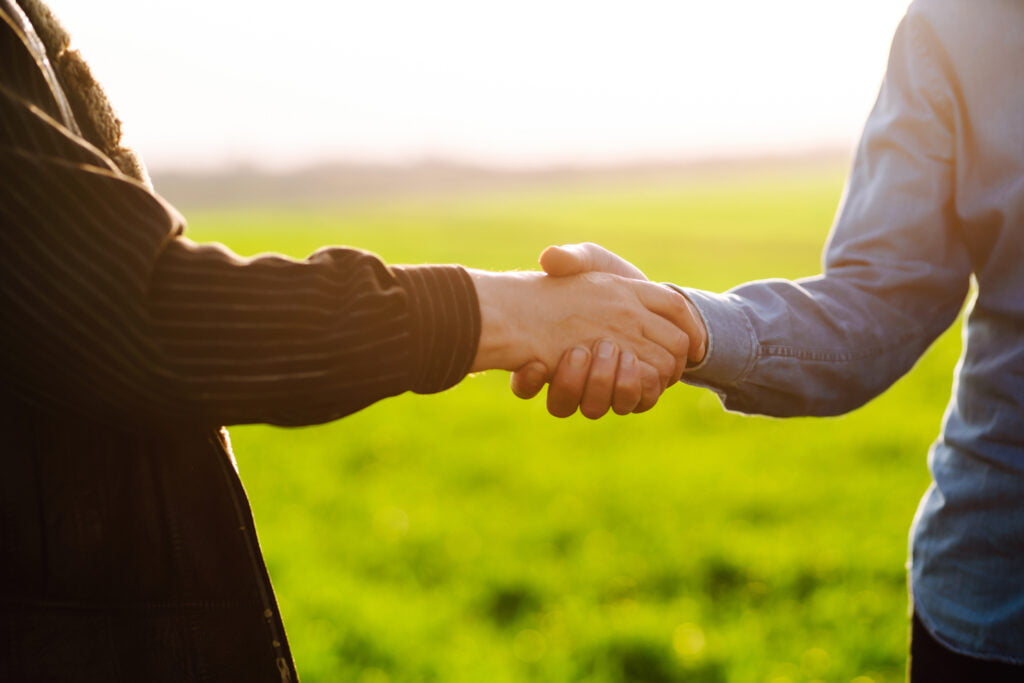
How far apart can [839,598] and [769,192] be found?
47524 millimetres

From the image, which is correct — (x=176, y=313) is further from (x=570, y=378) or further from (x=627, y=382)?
(x=627, y=382)

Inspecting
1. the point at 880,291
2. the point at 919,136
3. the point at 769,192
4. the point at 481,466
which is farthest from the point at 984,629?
the point at 769,192

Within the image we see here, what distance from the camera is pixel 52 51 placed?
1.70 meters

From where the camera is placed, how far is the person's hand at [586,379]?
2.21m

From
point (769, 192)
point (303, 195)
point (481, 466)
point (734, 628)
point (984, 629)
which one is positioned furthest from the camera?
point (303, 195)

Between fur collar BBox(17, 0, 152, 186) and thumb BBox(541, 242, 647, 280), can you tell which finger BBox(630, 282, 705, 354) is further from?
fur collar BBox(17, 0, 152, 186)

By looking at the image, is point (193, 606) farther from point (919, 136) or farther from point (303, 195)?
point (303, 195)

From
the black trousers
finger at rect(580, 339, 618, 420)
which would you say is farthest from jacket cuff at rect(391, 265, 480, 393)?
the black trousers

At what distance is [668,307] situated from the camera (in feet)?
7.78

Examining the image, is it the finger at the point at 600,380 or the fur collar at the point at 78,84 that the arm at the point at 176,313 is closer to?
the fur collar at the point at 78,84

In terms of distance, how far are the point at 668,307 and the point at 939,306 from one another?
0.72 metres

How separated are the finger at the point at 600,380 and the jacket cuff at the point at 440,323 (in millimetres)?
468

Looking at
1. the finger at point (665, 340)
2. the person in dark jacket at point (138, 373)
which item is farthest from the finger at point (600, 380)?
the person in dark jacket at point (138, 373)

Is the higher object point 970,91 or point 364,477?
point 970,91
